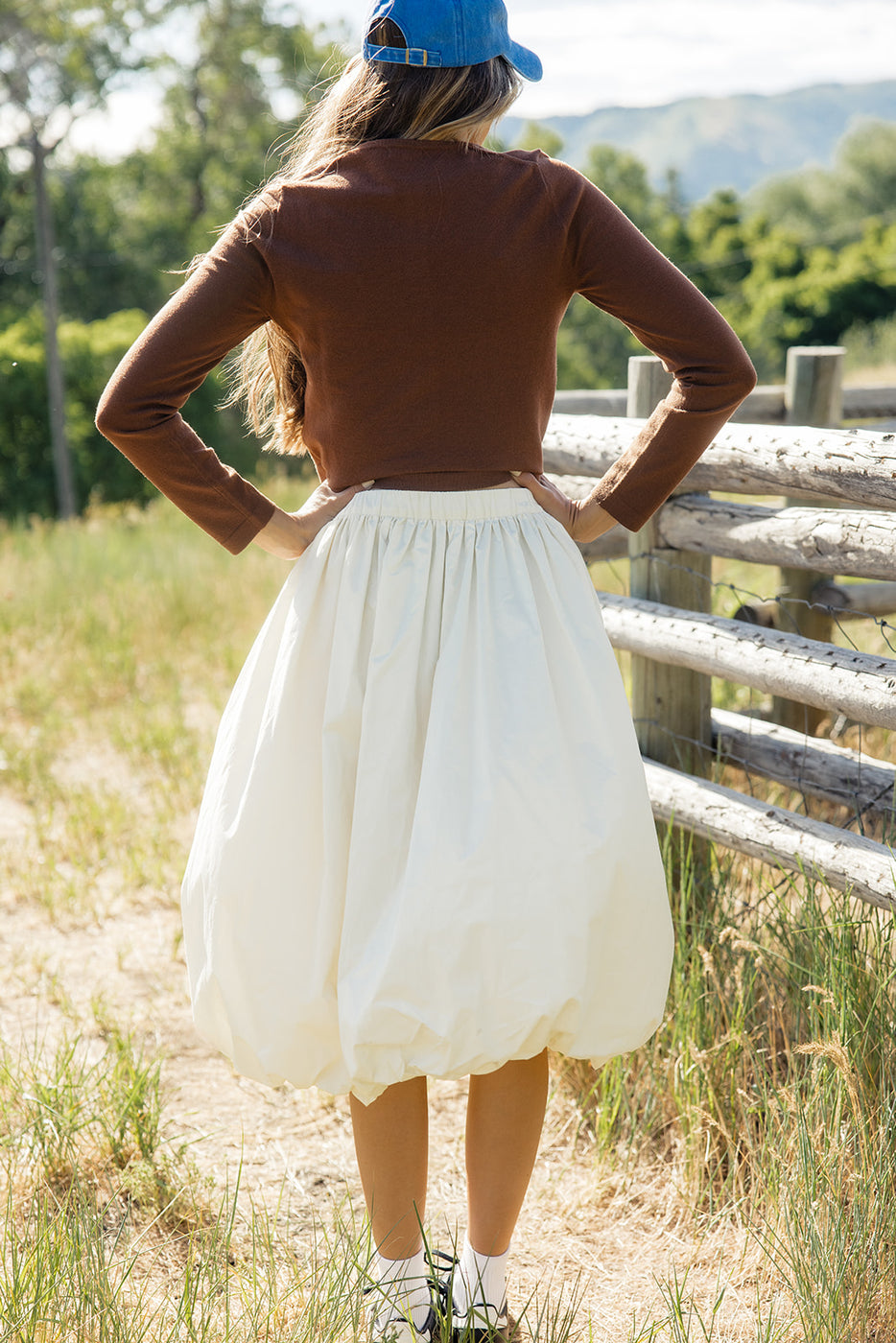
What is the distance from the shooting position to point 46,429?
14188 mm

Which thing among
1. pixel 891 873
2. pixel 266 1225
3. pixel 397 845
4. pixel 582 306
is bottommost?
pixel 266 1225

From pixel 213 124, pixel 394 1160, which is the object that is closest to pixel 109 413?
pixel 394 1160

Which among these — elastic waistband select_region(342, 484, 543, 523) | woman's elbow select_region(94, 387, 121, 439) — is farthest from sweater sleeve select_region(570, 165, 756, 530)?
woman's elbow select_region(94, 387, 121, 439)

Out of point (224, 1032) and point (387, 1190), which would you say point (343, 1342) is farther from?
point (224, 1032)

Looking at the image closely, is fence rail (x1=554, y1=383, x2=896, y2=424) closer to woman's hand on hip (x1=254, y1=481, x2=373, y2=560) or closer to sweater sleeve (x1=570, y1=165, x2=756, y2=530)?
sweater sleeve (x1=570, y1=165, x2=756, y2=530)

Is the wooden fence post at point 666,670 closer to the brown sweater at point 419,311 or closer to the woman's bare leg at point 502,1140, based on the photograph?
the brown sweater at point 419,311

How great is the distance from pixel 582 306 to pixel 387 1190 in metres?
29.9

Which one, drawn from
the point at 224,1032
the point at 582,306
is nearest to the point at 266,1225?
the point at 224,1032

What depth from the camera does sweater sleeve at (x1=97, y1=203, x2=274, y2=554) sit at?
166 centimetres

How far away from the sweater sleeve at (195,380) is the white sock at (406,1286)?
1.20 meters

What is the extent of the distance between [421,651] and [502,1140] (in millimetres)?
799

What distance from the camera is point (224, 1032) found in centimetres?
183

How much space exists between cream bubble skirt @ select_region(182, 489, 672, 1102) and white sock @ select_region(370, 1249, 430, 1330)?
1.13 feet

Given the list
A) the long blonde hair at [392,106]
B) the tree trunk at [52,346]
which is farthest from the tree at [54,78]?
the long blonde hair at [392,106]
